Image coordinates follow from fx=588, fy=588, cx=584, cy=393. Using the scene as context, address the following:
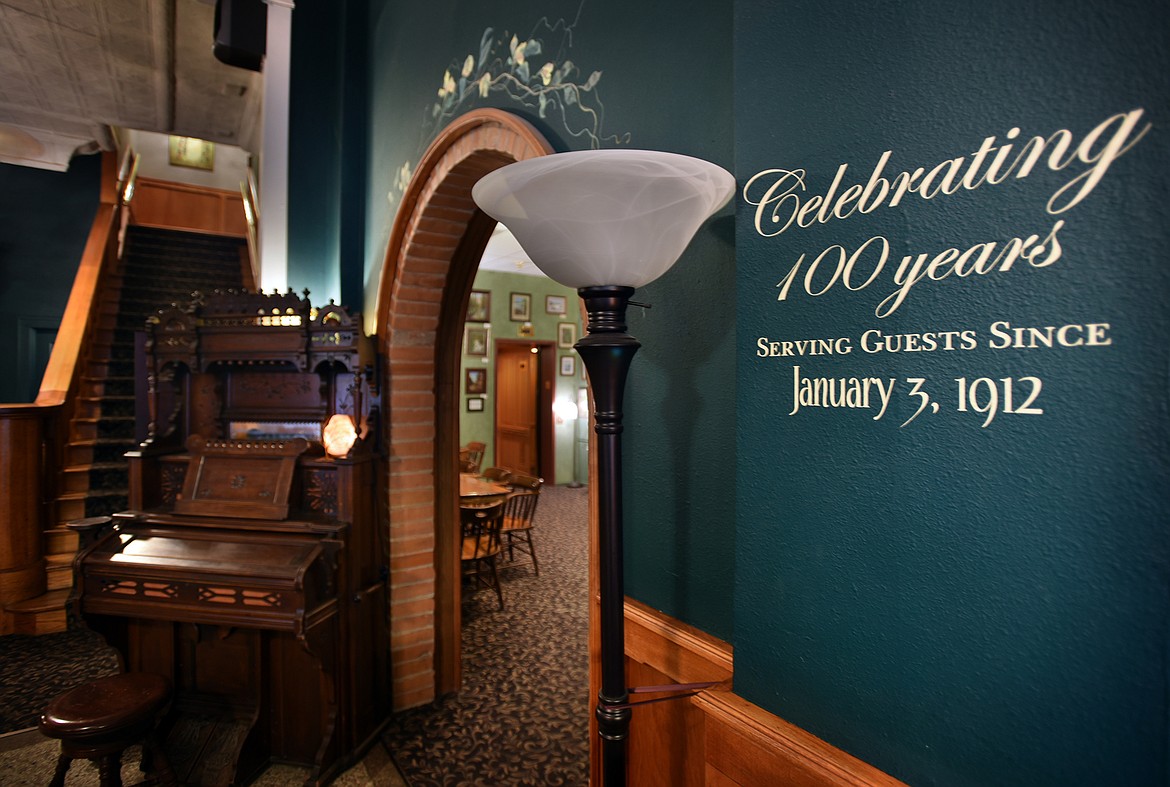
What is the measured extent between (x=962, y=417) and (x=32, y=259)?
9.01m

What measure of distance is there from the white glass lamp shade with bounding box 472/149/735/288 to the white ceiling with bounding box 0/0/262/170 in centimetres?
538

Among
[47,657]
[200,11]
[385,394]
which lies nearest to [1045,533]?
[385,394]

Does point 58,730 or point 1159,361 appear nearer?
point 1159,361

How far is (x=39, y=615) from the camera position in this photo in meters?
4.13

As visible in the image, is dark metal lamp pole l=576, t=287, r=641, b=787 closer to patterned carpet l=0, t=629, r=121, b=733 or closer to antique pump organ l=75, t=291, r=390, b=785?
antique pump organ l=75, t=291, r=390, b=785

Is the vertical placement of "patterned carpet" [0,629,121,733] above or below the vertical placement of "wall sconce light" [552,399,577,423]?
below

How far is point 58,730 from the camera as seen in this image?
→ 2.20 meters

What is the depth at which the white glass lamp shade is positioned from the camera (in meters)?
0.94

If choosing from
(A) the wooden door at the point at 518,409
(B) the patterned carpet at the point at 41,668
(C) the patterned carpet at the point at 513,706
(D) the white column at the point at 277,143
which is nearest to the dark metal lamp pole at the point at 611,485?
(C) the patterned carpet at the point at 513,706

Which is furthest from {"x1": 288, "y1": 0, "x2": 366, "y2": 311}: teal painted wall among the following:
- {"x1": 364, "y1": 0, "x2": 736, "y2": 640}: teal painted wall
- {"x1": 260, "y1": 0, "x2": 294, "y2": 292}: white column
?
{"x1": 364, "y1": 0, "x2": 736, "y2": 640}: teal painted wall

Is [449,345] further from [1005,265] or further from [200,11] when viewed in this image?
[200,11]

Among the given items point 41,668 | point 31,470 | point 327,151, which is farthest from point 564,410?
point 41,668

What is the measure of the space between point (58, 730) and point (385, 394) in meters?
1.82

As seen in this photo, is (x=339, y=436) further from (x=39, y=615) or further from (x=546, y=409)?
(x=546, y=409)
